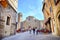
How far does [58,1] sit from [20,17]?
32.5m

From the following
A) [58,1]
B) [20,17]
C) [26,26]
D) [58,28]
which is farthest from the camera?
[26,26]

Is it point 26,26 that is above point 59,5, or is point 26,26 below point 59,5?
below

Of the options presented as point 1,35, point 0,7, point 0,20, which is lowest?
point 1,35

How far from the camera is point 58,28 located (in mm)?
15172

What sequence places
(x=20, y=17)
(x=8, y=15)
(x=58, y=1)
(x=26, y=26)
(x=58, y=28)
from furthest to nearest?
(x=26, y=26)
(x=20, y=17)
(x=8, y=15)
(x=58, y=28)
(x=58, y=1)

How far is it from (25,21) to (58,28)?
1420 inches

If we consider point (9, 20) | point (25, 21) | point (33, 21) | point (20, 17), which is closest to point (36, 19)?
point (33, 21)

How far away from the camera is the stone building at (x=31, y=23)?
4928 cm

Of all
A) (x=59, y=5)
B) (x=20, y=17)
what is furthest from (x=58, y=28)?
(x=20, y=17)

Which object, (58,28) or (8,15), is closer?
(58,28)

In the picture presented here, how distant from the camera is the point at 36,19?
167 ft

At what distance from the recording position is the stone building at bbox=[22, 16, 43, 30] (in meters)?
49.3

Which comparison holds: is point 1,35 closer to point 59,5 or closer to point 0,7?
point 0,7

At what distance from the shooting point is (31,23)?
164 feet
